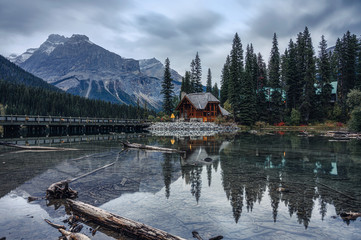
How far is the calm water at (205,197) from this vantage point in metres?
6.64

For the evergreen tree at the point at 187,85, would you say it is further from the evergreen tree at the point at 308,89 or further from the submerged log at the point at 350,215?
the submerged log at the point at 350,215

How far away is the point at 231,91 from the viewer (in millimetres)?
65062

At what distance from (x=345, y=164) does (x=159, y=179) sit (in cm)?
1224

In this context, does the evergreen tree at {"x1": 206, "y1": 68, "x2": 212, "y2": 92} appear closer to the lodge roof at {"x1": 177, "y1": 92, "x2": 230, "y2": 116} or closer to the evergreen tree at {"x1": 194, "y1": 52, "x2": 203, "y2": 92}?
the evergreen tree at {"x1": 194, "y1": 52, "x2": 203, "y2": 92}

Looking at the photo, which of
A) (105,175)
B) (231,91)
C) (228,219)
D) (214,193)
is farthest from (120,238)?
(231,91)

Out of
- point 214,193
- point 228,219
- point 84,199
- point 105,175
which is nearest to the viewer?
point 228,219

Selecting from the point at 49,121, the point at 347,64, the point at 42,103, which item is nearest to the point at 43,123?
the point at 49,121

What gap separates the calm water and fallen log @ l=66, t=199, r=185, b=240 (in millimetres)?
293

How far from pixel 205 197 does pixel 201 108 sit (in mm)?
54485

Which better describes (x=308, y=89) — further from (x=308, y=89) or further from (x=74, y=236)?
(x=74, y=236)

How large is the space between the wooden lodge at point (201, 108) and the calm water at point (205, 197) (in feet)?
159

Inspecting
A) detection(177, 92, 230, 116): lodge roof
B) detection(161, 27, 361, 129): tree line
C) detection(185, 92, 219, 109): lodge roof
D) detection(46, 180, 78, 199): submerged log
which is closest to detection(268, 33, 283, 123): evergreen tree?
detection(161, 27, 361, 129): tree line

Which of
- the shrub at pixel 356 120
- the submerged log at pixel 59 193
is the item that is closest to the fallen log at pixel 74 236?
the submerged log at pixel 59 193

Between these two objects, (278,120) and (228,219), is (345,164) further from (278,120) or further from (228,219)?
(278,120)
